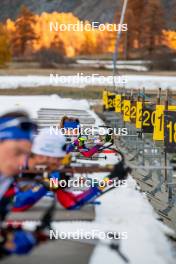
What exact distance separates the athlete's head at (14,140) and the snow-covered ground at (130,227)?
218 centimetres

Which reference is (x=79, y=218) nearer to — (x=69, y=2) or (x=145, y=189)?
(x=145, y=189)

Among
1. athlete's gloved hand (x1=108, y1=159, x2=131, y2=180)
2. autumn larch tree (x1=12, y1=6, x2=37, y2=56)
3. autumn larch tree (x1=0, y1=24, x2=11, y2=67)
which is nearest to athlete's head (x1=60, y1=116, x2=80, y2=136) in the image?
athlete's gloved hand (x1=108, y1=159, x2=131, y2=180)

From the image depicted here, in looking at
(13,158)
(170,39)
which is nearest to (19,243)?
(13,158)

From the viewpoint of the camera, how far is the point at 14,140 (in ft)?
13.1

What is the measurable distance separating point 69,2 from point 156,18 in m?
108

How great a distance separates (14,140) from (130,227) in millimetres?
3541

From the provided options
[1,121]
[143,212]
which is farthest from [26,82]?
[1,121]

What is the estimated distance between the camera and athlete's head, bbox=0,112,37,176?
394cm

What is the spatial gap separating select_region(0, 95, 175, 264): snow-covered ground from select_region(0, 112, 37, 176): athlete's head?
7.16ft

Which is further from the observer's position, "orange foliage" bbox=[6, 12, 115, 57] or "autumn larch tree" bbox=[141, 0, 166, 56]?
"orange foliage" bbox=[6, 12, 115, 57]

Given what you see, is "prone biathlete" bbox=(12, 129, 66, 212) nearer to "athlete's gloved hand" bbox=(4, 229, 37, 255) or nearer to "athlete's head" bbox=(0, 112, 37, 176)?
"athlete's gloved hand" bbox=(4, 229, 37, 255)

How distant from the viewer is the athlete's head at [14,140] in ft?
12.9

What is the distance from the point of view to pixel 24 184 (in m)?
6.40

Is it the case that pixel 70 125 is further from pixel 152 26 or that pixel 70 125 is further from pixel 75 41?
pixel 75 41
